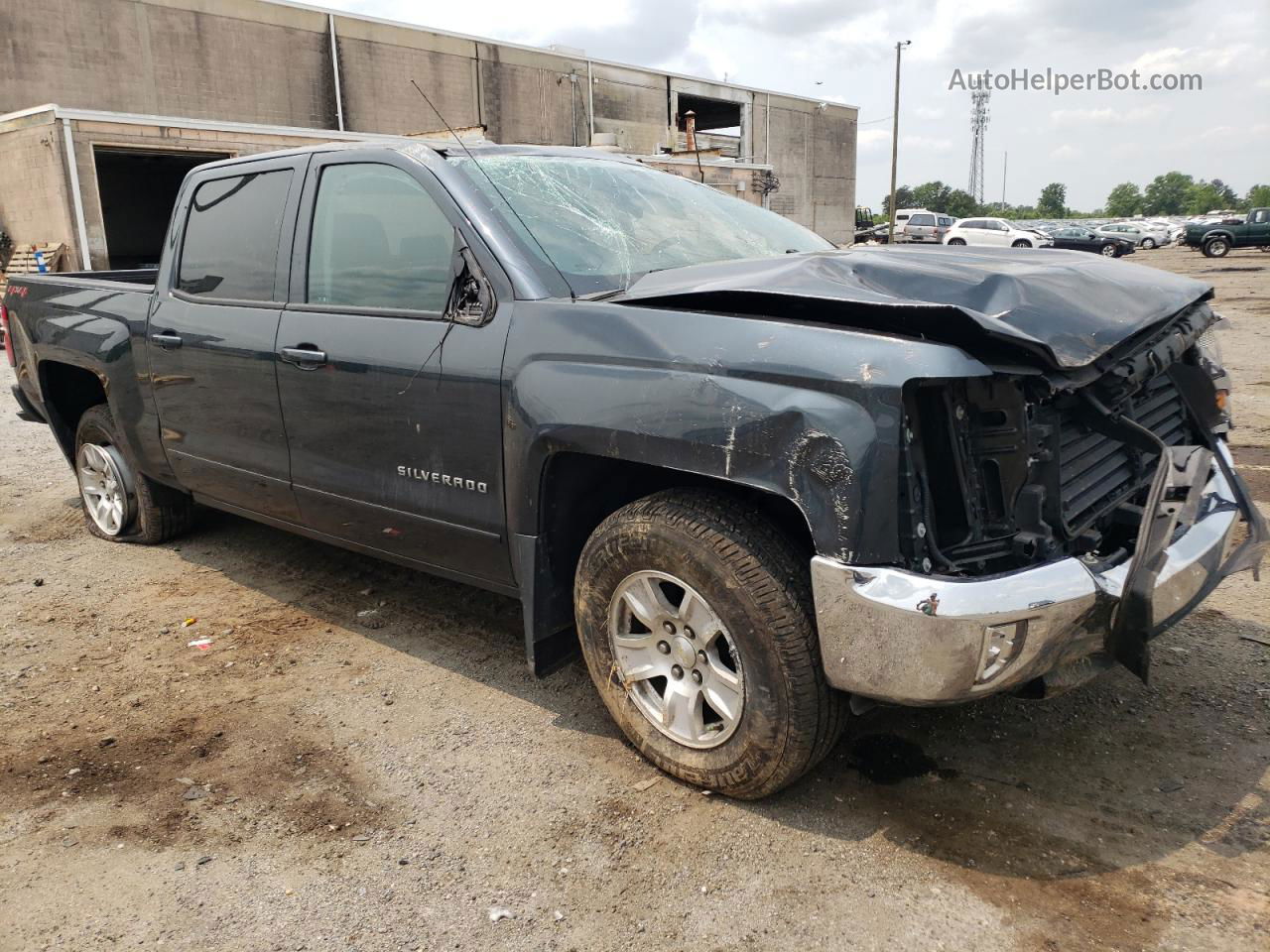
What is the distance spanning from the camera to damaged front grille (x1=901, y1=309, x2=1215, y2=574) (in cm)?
239

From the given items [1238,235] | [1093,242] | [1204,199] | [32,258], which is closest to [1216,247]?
[1238,235]

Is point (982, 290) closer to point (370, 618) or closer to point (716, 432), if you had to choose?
point (716, 432)

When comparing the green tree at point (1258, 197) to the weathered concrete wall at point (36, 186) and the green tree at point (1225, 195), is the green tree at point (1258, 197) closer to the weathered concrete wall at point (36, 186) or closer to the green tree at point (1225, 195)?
the green tree at point (1225, 195)

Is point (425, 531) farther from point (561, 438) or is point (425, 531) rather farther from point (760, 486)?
point (760, 486)

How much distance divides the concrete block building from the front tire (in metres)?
18.7

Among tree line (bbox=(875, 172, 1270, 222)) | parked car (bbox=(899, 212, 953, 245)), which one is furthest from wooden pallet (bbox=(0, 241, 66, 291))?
tree line (bbox=(875, 172, 1270, 222))

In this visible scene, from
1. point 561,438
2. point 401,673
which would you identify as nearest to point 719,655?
point 561,438

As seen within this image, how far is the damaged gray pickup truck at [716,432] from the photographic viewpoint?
92.3 inches

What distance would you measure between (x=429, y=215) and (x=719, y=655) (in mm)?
1758

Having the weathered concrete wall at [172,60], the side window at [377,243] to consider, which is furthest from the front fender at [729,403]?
the weathered concrete wall at [172,60]

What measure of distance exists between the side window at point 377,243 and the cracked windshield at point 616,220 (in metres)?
0.23

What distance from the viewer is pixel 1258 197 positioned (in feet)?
334

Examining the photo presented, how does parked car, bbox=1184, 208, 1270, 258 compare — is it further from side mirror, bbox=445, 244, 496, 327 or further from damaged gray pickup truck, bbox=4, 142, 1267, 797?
side mirror, bbox=445, 244, 496, 327

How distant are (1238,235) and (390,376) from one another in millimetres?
40277
